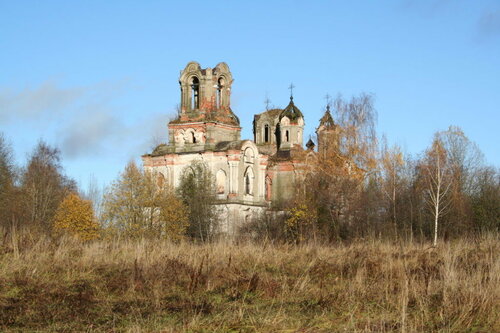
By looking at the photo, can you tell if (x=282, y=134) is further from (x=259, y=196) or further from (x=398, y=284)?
(x=398, y=284)

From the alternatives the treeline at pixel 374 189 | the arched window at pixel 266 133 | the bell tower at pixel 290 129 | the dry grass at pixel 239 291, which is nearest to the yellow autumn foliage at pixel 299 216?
the treeline at pixel 374 189

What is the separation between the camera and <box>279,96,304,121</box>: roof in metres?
56.3

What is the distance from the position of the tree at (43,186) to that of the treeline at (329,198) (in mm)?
148

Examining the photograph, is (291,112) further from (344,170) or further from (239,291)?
(239,291)

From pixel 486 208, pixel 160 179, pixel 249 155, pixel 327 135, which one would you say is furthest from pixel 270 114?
pixel 486 208

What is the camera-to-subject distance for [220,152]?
48156 mm

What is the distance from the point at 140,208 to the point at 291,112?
70.7ft

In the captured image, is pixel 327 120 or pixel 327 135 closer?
pixel 327 135

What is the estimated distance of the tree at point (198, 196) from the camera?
140 feet

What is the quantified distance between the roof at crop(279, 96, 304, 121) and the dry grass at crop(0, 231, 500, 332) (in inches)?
1712

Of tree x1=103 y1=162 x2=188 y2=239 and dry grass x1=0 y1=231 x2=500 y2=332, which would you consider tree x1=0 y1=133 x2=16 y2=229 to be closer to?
tree x1=103 y1=162 x2=188 y2=239

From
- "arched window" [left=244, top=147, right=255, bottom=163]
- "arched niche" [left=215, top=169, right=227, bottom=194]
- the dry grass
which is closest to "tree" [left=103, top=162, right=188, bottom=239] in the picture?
"arched niche" [left=215, top=169, right=227, bottom=194]

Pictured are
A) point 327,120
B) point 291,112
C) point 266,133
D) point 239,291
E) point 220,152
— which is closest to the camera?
point 239,291

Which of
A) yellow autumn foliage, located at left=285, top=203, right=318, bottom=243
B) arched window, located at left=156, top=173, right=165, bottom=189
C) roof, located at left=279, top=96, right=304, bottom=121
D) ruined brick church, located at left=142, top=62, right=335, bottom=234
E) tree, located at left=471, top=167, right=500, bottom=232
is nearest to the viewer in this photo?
A: tree, located at left=471, top=167, right=500, bottom=232
